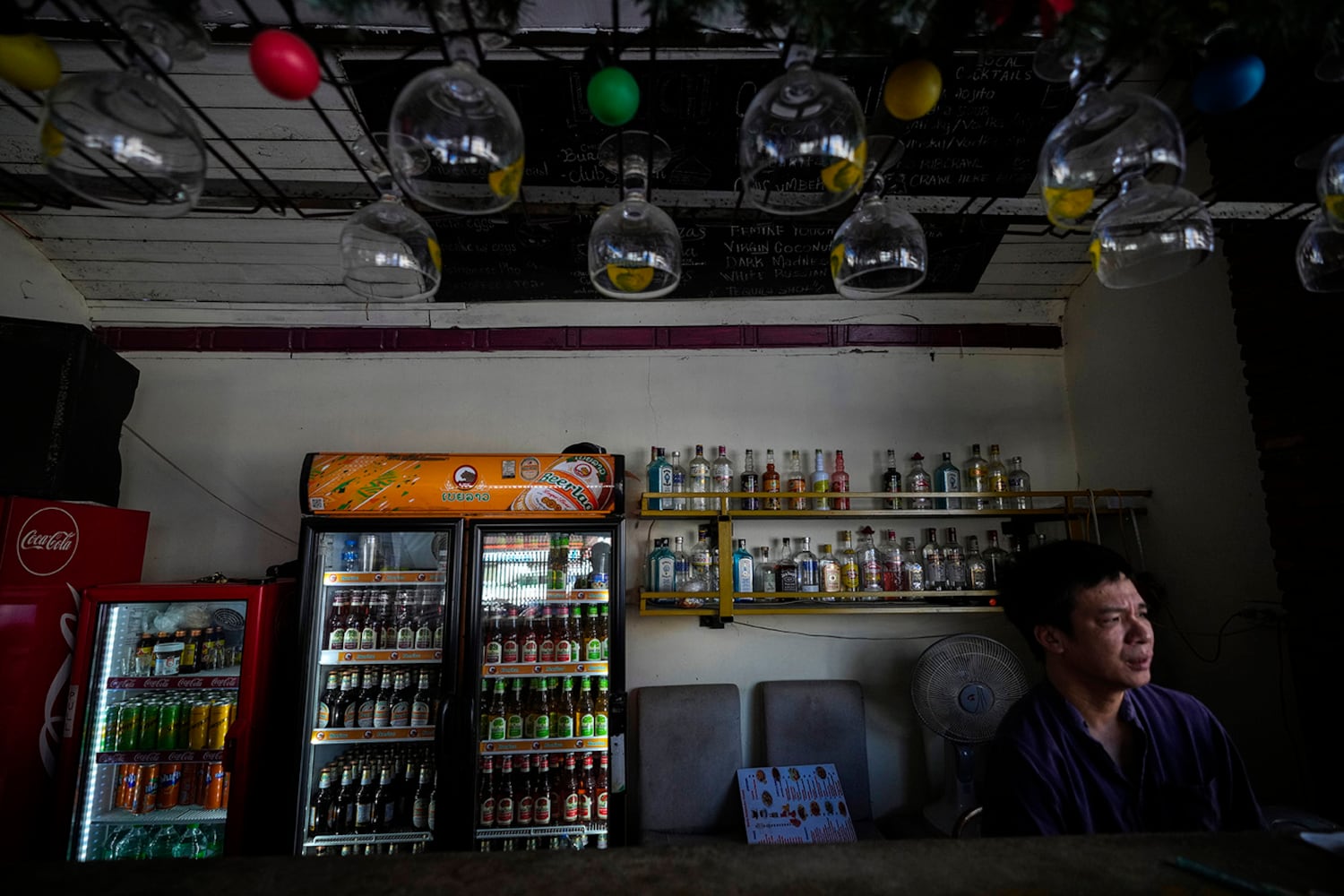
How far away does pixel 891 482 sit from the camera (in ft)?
11.7

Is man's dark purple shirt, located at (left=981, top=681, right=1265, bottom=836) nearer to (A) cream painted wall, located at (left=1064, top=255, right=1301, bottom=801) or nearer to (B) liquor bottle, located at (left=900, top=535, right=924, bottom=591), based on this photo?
(A) cream painted wall, located at (left=1064, top=255, right=1301, bottom=801)

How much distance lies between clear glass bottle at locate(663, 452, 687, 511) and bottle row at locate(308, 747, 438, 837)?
5.52ft

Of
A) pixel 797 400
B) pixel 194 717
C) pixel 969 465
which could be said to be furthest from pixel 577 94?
pixel 194 717

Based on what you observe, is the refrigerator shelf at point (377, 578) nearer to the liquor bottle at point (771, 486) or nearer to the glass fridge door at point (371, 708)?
the glass fridge door at point (371, 708)

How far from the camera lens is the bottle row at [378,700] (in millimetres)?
2916

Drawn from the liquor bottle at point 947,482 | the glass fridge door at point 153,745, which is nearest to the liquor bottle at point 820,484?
the liquor bottle at point 947,482

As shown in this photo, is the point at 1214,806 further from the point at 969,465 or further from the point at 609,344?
the point at 609,344

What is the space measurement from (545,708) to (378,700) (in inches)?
30.2

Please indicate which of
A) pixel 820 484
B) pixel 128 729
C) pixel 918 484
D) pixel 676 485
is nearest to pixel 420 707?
pixel 128 729

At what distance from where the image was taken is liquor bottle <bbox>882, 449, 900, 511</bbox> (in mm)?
3557

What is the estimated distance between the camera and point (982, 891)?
2.73 feet

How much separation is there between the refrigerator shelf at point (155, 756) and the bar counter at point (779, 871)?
2.30 metres

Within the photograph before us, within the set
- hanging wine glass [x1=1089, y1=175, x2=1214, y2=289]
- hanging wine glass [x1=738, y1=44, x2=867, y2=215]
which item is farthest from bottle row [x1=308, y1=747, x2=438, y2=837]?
hanging wine glass [x1=1089, y1=175, x2=1214, y2=289]

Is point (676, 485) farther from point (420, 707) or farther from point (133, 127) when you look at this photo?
point (133, 127)
